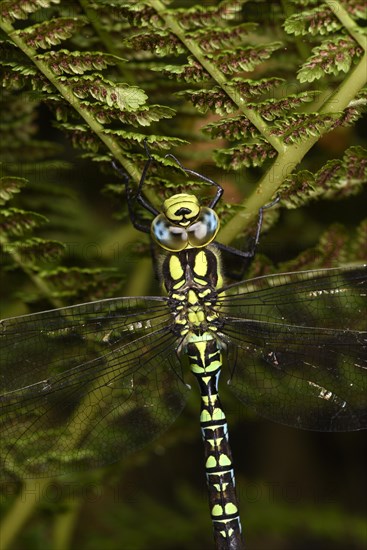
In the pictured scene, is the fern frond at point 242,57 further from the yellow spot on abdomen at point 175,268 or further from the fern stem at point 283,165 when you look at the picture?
the yellow spot on abdomen at point 175,268

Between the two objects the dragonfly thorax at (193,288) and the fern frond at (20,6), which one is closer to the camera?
the fern frond at (20,6)

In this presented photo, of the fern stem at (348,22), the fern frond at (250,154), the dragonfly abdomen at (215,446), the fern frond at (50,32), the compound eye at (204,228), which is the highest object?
the fern frond at (50,32)

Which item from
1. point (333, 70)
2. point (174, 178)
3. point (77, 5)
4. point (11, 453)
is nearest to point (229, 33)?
point (333, 70)

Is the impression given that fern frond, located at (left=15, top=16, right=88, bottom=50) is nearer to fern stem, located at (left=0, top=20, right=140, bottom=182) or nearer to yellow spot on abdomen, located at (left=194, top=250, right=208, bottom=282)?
fern stem, located at (left=0, top=20, right=140, bottom=182)

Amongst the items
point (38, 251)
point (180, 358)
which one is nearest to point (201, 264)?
point (180, 358)

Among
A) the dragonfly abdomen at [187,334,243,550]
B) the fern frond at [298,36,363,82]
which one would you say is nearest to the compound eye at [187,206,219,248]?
the dragonfly abdomen at [187,334,243,550]

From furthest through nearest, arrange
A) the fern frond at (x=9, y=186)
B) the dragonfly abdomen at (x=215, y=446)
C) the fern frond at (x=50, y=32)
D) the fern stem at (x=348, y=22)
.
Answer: the dragonfly abdomen at (x=215, y=446) < the fern frond at (x=9, y=186) < the fern frond at (x=50, y=32) < the fern stem at (x=348, y=22)

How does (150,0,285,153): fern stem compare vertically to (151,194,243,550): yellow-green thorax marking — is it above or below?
above

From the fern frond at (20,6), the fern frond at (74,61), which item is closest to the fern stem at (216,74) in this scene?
the fern frond at (74,61)
